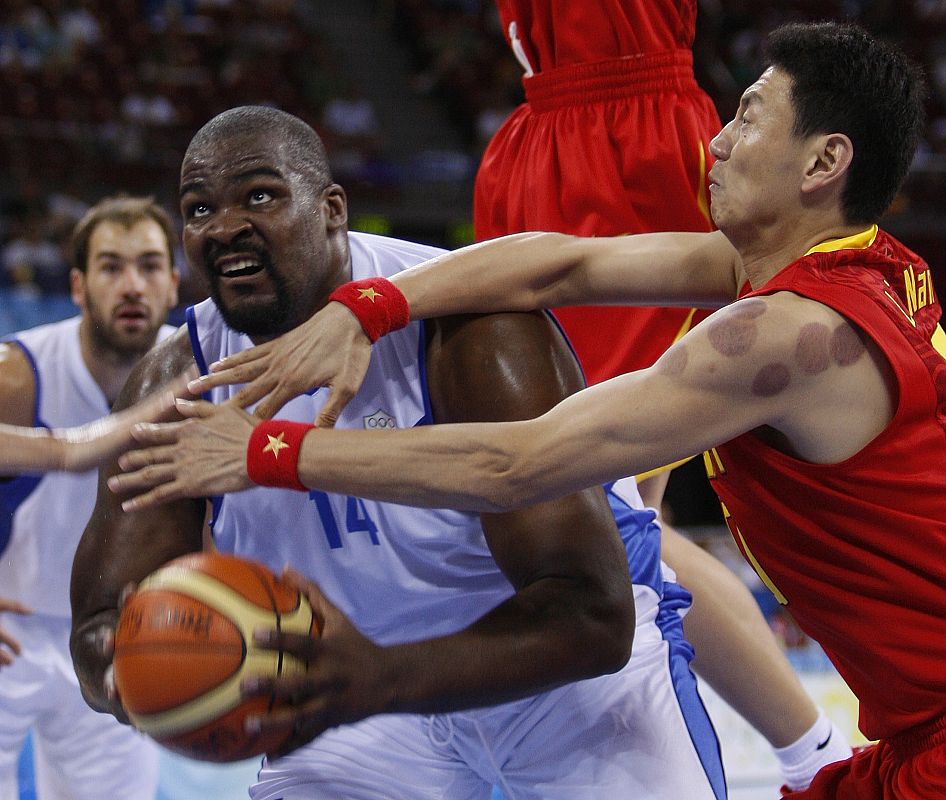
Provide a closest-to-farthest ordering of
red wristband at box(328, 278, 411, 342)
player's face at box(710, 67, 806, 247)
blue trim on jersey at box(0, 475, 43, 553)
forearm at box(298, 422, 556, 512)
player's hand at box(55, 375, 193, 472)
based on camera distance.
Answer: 1. forearm at box(298, 422, 556, 512)
2. player's face at box(710, 67, 806, 247)
3. player's hand at box(55, 375, 193, 472)
4. red wristband at box(328, 278, 411, 342)
5. blue trim on jersey at box(0, 475, 43, 553)

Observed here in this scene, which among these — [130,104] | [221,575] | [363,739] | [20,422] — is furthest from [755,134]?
[130,104]

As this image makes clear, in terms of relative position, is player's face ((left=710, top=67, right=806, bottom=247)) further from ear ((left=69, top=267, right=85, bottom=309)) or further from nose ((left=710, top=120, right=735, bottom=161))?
ear ((left=69, top=267, right=85, bottom=309))

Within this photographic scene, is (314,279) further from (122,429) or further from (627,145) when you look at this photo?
(627,145)

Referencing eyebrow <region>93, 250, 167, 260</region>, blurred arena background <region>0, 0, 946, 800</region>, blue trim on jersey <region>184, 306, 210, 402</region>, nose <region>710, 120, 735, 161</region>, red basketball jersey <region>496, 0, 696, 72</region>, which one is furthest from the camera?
blurred arena background <region>0, 0, 946, 800</region>

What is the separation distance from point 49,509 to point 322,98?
32.9ft

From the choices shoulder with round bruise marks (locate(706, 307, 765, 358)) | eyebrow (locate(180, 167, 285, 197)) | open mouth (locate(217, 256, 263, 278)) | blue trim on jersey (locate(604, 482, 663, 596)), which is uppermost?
eyebrow (locate(180, 167, 285, 197))

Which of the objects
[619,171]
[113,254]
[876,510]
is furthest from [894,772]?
[113,254]

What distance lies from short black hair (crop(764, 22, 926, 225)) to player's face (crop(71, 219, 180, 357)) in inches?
117

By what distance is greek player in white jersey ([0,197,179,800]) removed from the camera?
4.46 m

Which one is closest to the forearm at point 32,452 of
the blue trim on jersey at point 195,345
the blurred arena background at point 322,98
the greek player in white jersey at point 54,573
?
the blue trim on jersey at point 195,345

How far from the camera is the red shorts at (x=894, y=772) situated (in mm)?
2237

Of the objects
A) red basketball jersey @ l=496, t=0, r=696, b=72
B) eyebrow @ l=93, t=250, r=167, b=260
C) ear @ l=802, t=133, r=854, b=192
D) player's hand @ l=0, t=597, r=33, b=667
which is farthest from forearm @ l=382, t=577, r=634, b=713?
eyebrow @ l=93, t=250, r=167, b=260

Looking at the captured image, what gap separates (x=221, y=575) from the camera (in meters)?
2.21

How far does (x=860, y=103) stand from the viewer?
7.46 feet
